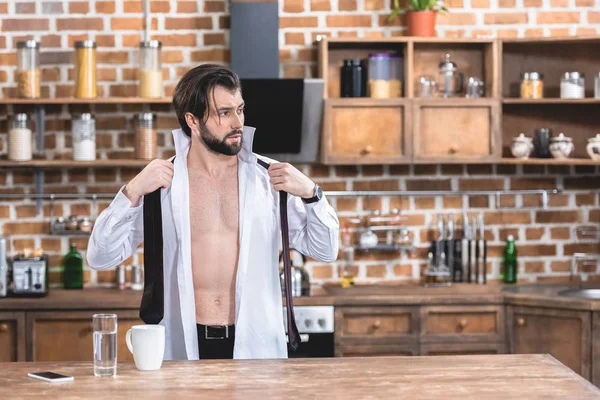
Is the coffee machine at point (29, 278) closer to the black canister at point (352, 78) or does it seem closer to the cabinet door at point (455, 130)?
the black canister at point (352, 78)

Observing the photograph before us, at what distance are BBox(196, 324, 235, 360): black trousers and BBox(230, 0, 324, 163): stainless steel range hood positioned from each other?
1757 mm

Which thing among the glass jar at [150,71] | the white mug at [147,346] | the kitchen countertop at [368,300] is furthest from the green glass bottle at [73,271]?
the white mug at [147,346]

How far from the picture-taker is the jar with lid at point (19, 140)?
4637 millimetres

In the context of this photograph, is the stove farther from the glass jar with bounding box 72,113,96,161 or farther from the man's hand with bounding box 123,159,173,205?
the man's hand with bounding box 123,159,173,205

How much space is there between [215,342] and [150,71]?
80.2 inches

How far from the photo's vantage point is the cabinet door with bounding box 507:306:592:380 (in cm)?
422

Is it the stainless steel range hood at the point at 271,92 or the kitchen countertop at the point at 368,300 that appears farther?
the stainless steel range hood at the point at 271,92

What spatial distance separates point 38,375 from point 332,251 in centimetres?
107

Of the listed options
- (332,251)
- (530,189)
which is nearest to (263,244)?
(332,251)

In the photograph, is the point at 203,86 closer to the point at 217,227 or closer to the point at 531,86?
the point at 217,227

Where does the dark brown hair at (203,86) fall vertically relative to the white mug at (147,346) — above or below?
above

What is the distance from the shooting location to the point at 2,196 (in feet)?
15.9

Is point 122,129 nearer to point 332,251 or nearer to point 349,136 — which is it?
point 349,136

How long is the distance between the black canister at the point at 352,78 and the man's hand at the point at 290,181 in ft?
6.24
